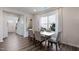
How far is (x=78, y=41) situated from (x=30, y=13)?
3.25ft

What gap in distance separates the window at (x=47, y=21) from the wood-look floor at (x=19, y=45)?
0.40 m

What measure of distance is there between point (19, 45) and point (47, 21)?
0.68 meters

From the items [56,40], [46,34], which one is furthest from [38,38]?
[56,40]

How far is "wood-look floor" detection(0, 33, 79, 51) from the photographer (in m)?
1.28

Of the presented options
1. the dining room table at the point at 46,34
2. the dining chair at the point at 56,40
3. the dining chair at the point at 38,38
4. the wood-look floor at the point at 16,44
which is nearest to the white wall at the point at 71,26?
the dining chair at the point at 56,40

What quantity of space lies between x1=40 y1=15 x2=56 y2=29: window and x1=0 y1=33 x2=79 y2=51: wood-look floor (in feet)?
1.31

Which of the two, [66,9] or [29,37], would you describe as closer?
[66,9]

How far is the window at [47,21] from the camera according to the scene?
4.44ft

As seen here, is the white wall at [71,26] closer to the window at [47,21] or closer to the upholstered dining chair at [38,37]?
the window at [47,21]

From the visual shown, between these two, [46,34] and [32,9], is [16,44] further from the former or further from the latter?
[32,9]
